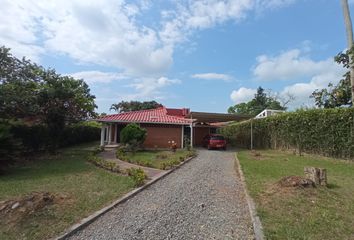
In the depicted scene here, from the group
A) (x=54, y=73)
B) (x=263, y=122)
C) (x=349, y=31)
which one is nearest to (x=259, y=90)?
(x=263, y=122)

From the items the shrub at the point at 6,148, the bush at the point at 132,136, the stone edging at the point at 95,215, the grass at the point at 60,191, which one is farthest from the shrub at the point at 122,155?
the stone edging at the point at 95,215

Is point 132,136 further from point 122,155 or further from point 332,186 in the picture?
point 332,186

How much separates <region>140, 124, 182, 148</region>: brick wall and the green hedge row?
22.9 feet

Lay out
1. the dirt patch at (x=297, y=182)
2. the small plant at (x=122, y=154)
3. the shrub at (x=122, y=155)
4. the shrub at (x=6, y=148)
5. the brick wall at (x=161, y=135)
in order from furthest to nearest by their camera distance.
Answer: the brick wall at (x=161, y=135)
the small plant at (x=122, y=154)
the shrub at (x=122, y=155)
the shrub at (x=6, y=148)
the dirt patch at (x=297, y=182)

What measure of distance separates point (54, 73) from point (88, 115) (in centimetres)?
328

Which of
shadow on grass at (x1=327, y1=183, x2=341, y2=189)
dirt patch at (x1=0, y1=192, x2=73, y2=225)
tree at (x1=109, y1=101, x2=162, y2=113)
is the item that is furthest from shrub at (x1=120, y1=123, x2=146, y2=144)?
tree at (x1=109, y1=101, x2=162, y2=113)

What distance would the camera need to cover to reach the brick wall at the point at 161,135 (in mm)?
21656

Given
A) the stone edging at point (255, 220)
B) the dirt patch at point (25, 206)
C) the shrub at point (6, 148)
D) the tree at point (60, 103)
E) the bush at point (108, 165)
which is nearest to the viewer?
the stone edging at point (255, 220)

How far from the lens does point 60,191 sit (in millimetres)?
6746

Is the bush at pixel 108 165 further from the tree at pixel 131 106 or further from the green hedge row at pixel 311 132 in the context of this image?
the tree at pixel 131 106

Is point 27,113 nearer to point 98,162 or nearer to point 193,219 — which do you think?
point 98,162

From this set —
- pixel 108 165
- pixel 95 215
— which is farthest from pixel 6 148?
pixel 95 215

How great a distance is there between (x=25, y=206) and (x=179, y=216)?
121 inches

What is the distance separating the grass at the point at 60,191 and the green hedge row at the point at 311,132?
1037 cm
